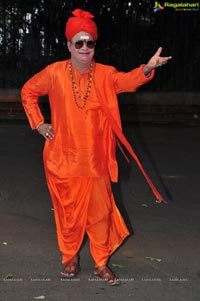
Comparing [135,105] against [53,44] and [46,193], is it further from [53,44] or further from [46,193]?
[46,193]

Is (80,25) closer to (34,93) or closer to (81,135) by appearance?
(34,93)

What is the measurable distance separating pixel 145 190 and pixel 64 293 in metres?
3.50

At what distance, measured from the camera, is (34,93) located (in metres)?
4.55

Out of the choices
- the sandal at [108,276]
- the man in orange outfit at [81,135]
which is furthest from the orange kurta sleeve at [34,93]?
the sandal at [108,276]

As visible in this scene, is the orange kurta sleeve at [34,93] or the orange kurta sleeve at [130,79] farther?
the orange kurta sleeve at [34,93]

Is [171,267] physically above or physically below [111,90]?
below

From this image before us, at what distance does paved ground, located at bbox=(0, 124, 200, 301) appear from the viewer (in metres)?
4.39

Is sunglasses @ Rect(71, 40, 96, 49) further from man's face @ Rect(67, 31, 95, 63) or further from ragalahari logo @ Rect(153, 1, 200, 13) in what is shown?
ragalahari logo @ Rect(153, 1, 200, 13)

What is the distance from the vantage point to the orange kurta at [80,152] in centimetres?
435

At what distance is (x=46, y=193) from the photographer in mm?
7438

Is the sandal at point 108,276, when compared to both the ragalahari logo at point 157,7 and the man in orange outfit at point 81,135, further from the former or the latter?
the ragalahari logo at point 157,7


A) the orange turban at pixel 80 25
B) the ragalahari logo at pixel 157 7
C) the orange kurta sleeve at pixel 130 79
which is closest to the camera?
the orange kurta sleeve at pixel 130 79

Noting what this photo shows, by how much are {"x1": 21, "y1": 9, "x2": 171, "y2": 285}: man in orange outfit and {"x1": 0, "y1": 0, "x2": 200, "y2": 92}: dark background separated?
11061mm

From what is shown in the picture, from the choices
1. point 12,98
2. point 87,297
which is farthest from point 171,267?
point 12,98
